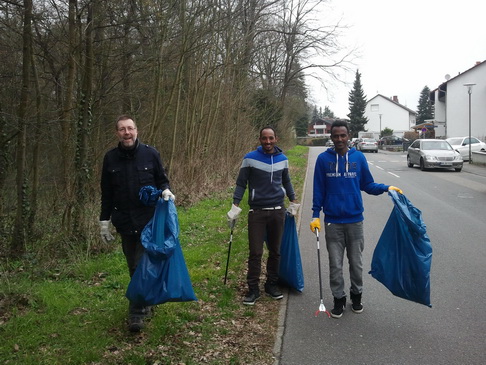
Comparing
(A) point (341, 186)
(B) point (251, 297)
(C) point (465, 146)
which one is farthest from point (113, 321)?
(C) point (465, 146)

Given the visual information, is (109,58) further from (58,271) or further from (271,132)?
(271,132)

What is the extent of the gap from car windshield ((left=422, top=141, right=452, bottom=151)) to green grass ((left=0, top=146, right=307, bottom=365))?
19.5 metres

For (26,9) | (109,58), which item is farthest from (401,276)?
(109,58)

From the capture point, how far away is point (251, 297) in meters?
5.07

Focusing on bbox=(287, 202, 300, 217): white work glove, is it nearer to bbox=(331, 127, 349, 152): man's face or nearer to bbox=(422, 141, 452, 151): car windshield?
bbox=(331, 127, 349, 152): man's face

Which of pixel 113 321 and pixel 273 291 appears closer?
pixel 113 321

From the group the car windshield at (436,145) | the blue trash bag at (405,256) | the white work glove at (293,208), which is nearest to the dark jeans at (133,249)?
the white work glove at (293,208)

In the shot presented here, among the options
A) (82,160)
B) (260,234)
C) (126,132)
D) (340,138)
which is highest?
(126,132)

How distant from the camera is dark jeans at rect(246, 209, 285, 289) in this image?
498 cm

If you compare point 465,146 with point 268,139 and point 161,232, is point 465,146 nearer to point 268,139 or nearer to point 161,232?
point 268,139

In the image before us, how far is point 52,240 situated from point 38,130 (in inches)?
74.5

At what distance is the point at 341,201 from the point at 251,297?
58.3 inches

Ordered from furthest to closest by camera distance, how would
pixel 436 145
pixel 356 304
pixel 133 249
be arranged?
pixel 436 145 < pixel 356 304 < pixel 133 249

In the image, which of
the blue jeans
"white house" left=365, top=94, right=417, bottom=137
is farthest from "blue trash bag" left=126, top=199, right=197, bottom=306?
"white house" left=365, top=94, right=417, bottom=137
